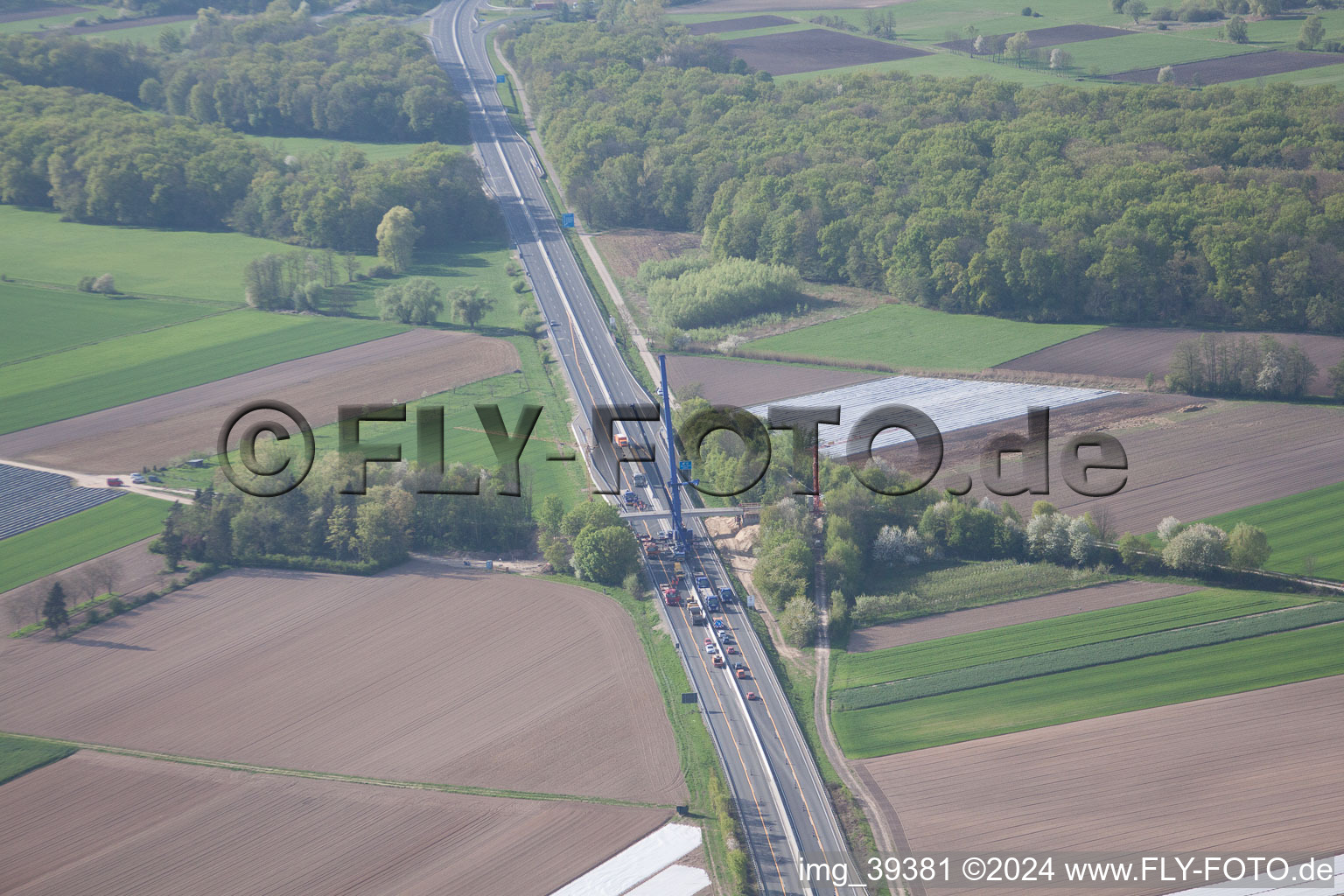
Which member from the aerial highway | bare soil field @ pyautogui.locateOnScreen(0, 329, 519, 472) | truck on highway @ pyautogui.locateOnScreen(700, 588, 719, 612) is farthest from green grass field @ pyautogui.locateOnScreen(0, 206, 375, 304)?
truck on highway @ pyautogui.locateOnScreen(700, 588, 719, 612)

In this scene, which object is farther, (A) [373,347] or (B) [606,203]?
(B) [606,203]

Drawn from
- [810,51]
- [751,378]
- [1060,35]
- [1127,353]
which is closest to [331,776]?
[751,378]

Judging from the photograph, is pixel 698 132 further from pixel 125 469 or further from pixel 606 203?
pixel 125 469

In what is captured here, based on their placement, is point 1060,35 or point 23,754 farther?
point 1060,35

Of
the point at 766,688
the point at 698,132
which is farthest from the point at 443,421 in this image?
the point at 698,132

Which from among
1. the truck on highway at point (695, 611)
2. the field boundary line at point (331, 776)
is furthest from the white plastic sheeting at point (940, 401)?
the field boundary line at point (331, 776)

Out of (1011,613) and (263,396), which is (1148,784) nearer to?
(1011,613)
